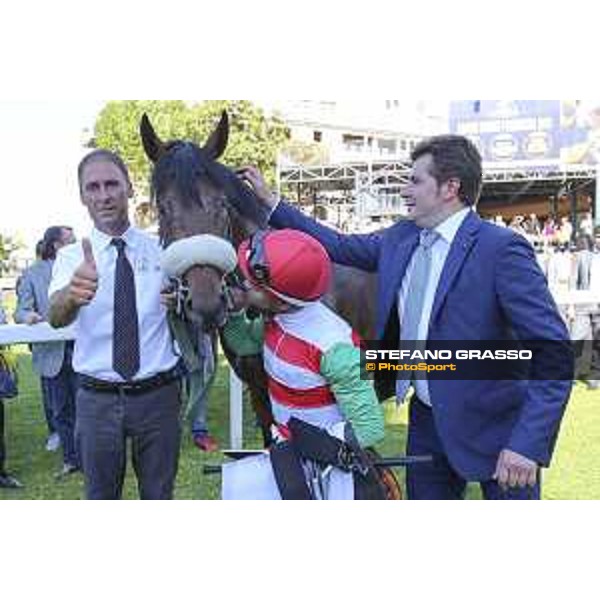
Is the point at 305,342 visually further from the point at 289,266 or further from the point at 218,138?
the point at 218,138

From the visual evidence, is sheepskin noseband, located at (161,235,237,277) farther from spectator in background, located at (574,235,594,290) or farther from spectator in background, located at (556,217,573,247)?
spectator in background, located at (574,235,594,290)

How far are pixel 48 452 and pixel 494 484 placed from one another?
3.48 meters

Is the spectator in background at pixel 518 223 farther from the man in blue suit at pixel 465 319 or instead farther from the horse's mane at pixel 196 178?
the horse's mane at pixel 196 178

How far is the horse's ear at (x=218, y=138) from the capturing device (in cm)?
261

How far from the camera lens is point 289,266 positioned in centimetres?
206

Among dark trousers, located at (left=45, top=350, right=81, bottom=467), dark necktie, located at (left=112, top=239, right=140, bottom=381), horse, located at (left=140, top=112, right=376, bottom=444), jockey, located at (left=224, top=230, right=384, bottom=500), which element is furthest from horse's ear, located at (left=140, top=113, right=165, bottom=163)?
dark trousers, located at (left=45, top=350, right=81, bottom=467)

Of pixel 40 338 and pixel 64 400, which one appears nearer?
pixel 40 338

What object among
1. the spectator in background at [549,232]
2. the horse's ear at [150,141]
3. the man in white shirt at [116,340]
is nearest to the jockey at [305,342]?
the man in white shirt at [116,340]

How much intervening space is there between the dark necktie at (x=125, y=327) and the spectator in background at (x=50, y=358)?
90 centimetres

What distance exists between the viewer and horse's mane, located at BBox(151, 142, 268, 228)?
2424 mm

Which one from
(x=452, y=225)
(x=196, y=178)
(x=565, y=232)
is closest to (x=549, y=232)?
(x=565, y=232)

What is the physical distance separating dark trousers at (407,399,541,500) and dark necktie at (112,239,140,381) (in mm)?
882

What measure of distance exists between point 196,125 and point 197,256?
86 centimetres

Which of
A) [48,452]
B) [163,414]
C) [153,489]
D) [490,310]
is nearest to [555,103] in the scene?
[490,310]
